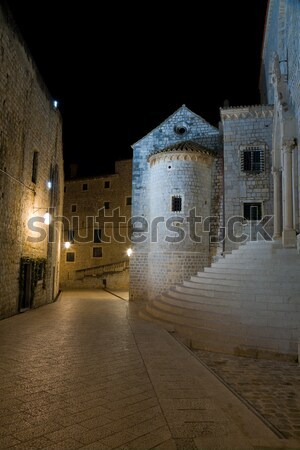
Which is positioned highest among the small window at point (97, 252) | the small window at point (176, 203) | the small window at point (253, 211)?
the small window at point (176, 203)

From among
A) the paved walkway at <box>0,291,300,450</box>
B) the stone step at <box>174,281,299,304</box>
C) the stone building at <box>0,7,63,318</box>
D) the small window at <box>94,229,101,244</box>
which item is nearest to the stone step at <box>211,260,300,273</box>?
the stone step at <box>174,281,299,304</box>

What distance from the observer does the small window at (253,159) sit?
19031 millimetres

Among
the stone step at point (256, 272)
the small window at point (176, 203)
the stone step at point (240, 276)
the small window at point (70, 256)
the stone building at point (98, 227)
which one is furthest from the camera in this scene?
the small window at point (70, 256)

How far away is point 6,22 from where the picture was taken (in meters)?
11.1

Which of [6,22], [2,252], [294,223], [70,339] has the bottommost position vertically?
[70,339]

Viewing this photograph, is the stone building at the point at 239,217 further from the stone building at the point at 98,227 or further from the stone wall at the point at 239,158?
the stone building at the point at 98,227

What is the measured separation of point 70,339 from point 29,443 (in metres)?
5.23

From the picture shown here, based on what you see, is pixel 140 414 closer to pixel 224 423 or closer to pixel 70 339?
pixel 224 423

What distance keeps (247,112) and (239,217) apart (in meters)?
5.95

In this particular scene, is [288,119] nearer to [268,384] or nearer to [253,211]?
[253,211]

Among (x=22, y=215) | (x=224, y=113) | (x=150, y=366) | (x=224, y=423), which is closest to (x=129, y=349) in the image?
(x=150, y=366)

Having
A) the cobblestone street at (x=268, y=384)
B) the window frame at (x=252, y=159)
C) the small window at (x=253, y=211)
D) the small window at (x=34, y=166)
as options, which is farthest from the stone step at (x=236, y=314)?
the window frame at (x=252, y=159)

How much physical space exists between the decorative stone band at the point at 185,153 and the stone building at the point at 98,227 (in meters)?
11.4

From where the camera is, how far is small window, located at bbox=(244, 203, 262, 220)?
18750 mm
